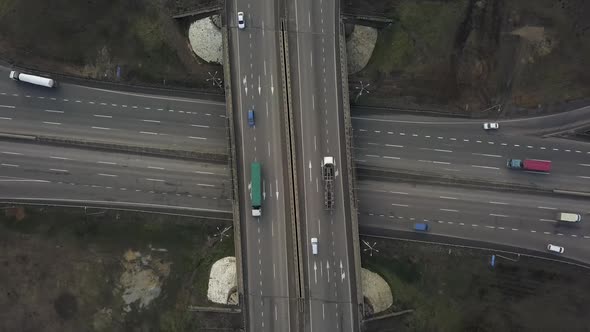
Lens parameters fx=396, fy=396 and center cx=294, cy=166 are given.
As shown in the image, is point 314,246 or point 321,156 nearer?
point 314,246

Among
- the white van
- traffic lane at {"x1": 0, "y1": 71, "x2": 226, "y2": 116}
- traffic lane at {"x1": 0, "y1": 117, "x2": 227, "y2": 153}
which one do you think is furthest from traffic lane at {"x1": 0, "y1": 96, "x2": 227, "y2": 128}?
the white van

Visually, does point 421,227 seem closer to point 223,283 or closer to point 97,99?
point 223,283

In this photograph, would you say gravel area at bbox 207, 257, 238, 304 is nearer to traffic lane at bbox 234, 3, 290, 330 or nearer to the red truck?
traffic lane at bbox 234, 3, 290, 330

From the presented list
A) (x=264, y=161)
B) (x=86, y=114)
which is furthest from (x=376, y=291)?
(x=86, y=114)

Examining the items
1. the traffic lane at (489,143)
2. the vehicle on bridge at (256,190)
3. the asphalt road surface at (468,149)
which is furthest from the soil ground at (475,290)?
the vehicle on bridge at (256,190)

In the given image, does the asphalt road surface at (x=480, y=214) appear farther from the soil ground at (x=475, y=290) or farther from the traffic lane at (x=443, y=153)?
the traffic lane at (x=443, y=153)

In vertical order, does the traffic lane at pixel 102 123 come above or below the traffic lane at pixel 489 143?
above
